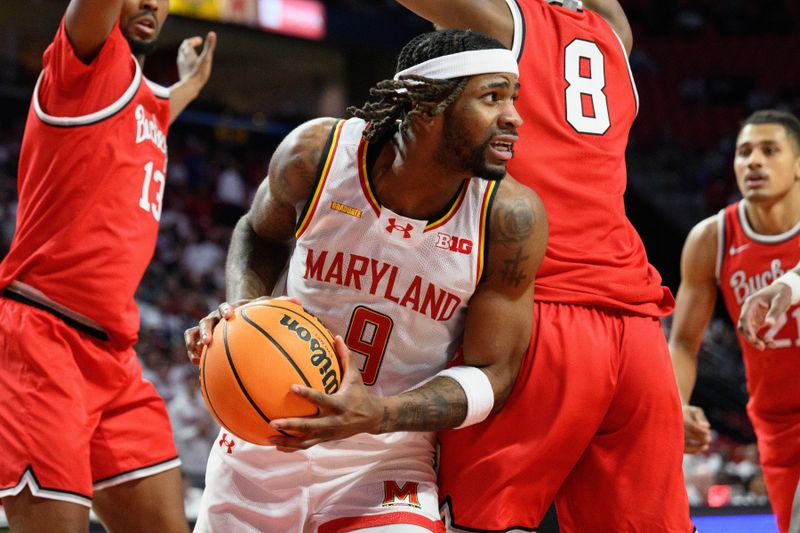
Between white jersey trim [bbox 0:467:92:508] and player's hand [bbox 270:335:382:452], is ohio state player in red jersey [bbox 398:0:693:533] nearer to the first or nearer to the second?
player's hand [bbox 270:335:382:452]

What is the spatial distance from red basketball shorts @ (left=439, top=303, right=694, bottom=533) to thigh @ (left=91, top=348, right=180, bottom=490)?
116 cm

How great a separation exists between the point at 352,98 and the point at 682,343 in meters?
14.5

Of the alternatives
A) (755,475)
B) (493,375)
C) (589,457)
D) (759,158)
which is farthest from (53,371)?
(755,475)

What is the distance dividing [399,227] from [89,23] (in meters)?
1.39

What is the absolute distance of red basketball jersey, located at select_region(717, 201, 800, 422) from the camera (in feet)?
14.2

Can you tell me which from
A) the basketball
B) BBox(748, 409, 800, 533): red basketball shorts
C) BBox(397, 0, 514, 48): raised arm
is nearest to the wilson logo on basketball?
the basketball

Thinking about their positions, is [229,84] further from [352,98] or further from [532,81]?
[532,81]

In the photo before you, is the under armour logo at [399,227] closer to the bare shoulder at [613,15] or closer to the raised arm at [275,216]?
the raised arm at [275,216]

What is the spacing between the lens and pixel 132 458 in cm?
349

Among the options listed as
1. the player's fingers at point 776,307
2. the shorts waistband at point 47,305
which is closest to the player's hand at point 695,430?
the player's fingers at point 776,307

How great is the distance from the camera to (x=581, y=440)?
284cm

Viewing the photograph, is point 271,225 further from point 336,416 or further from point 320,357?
point 336,416

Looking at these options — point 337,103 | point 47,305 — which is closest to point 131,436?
point 47,305

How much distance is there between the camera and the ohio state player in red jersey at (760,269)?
4355 mm
